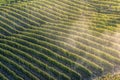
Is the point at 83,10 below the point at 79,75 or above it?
above

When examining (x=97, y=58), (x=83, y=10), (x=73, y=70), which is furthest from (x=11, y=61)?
(x=83, y=10)

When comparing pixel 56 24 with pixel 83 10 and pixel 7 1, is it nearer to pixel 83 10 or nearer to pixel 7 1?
pixel 83 10

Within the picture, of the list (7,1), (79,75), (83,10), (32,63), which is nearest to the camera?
(79,75)

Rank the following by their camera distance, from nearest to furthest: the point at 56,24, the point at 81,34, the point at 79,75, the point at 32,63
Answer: the point at 79,75 → the point at 32,63 → the point at 81,34 → the point at 56,24

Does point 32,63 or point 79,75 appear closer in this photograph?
point 79,75

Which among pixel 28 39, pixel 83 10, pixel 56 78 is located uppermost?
pixel 83 10

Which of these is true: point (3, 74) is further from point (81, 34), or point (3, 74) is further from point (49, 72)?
point (81, 34)
